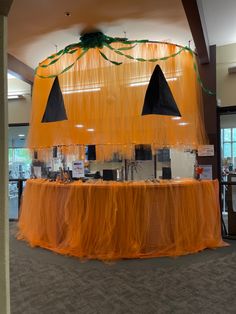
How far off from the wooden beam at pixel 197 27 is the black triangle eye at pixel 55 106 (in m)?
2.03

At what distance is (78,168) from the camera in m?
4.16

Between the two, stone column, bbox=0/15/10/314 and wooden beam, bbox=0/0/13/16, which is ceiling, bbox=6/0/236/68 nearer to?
wooden beam, bbox=0/0/13/16

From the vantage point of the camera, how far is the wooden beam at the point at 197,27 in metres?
3.09

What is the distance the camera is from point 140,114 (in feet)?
A: 12.7

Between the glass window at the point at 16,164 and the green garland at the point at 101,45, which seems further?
the glass window at the point at 16,164

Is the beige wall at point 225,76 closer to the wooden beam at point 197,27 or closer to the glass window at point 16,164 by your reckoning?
the wooden beam at point 197,27

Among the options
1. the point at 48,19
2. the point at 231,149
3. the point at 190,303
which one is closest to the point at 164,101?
the point at 48,19

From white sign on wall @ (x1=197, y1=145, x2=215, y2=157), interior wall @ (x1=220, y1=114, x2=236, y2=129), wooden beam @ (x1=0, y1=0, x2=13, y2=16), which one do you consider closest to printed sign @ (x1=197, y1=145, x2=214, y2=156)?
white sign on wall @ (x1=197, y1=145, x2=215, y2=157)

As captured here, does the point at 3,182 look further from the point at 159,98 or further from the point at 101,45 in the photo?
the point at 101,45

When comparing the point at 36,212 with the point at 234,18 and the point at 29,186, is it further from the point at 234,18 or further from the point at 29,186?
the point at 234,18

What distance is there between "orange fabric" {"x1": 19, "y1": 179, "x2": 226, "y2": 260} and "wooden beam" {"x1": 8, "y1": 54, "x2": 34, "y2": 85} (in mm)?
2500

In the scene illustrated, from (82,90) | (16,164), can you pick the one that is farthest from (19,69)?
(16,164)

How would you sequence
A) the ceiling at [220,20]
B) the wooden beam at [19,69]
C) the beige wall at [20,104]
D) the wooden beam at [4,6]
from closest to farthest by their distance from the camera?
the wooden beam at [4,6], the ceiling at [220,20], the wooden beam at [19,69], the beige wall at [20,104]

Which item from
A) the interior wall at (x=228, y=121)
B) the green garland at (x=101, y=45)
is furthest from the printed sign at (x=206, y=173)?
the green garland at (x=101, y=45)
